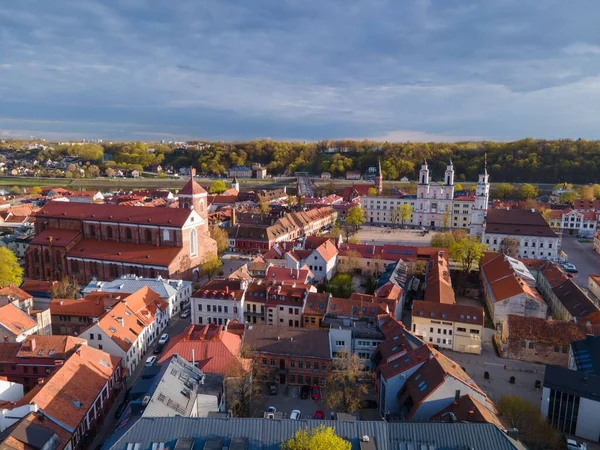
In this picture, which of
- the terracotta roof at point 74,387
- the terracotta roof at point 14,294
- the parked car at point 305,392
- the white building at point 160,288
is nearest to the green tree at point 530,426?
the parked car at point 305,392

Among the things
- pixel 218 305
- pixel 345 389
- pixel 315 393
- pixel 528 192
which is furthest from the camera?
pixel 528 192

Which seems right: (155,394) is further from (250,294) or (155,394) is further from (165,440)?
(250,294)

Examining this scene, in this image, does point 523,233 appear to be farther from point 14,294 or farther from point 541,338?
point 14,294

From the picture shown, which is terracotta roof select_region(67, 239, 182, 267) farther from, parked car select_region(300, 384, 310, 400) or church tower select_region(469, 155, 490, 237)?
church tower select_region(469, 155, 490, 237)

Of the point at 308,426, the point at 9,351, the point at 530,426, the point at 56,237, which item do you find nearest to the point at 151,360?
the point at 9,351

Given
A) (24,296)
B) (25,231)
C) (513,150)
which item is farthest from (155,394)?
(513,150)

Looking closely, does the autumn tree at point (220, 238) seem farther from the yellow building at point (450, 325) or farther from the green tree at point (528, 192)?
the green tree at point (528, 192)

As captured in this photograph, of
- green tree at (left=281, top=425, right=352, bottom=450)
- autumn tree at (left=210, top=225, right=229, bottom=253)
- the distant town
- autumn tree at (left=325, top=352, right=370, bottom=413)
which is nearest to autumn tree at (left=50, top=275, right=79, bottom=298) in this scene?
the distant town
